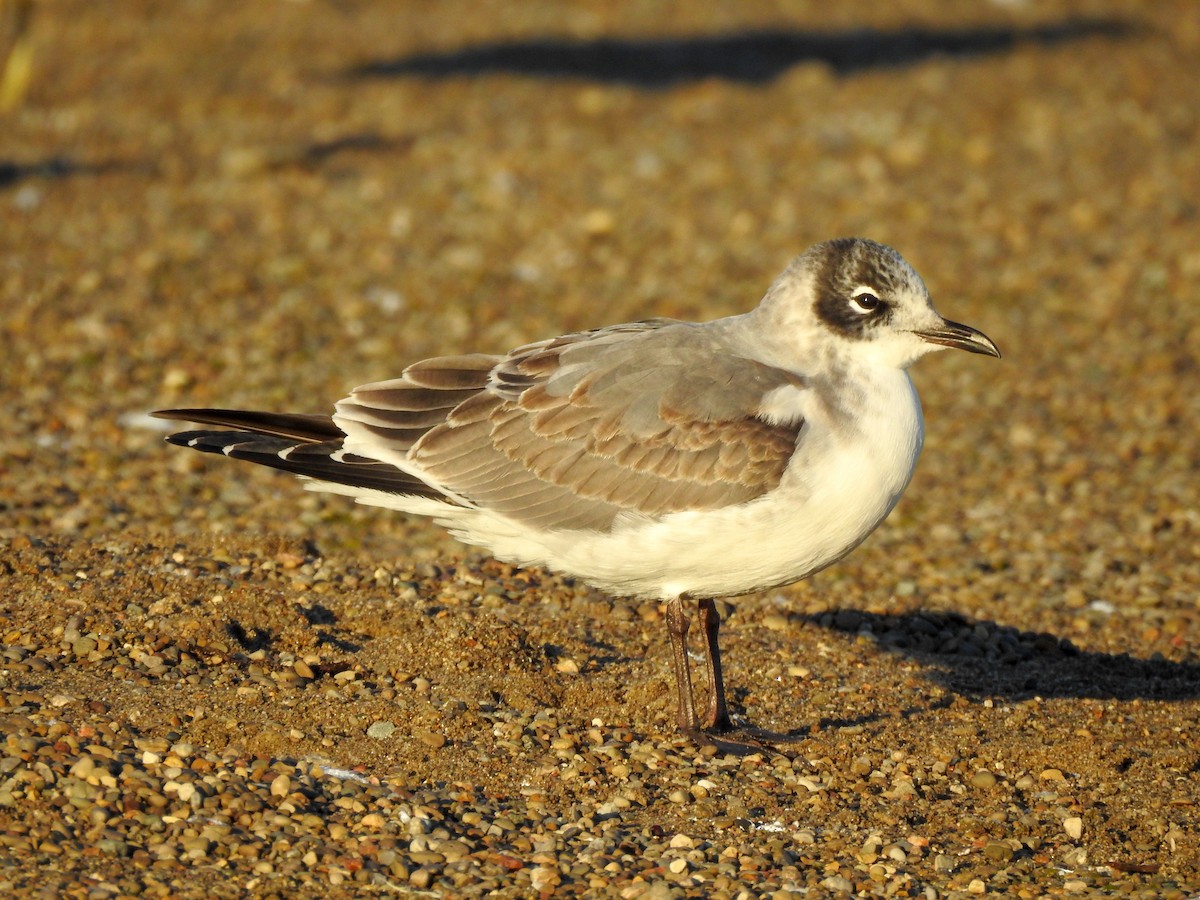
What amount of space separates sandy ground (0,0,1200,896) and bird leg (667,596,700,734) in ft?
0.39

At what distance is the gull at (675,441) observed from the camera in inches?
213

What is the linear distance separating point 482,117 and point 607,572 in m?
9.63

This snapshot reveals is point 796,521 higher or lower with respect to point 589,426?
lower

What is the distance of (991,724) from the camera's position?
5.96 m

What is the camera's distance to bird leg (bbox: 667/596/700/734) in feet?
18.7

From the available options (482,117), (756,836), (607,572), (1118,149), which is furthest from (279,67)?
(756,836)

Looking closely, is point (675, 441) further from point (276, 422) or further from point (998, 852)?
point (998, 852)

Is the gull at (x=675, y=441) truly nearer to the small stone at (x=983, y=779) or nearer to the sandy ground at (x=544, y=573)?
the sandy ground at (x=544, y=573)

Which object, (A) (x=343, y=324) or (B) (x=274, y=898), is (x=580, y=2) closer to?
(A) (x=343, y=324)

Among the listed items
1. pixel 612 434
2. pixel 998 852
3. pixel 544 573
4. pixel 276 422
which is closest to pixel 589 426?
pixel 612 434

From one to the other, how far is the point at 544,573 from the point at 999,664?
82.4 inches

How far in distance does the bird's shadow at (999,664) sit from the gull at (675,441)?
94 centimetres

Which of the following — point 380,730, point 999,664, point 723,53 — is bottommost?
point 380,730

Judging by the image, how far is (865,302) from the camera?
18.7ft
